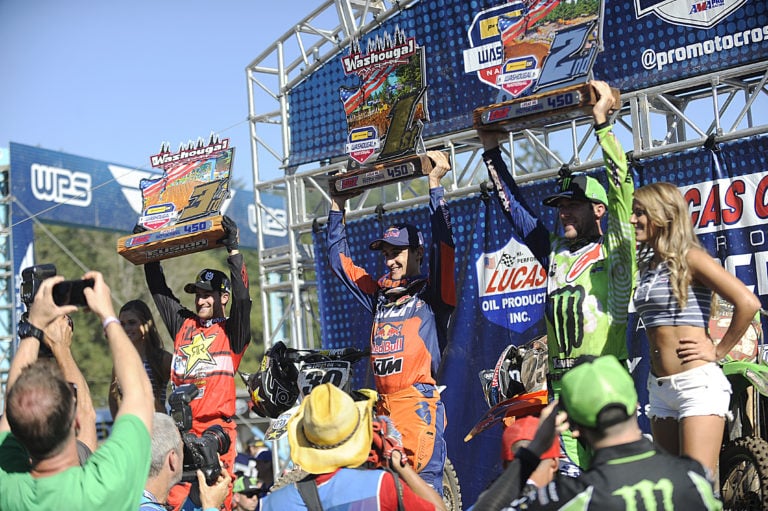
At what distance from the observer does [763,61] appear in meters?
6.92

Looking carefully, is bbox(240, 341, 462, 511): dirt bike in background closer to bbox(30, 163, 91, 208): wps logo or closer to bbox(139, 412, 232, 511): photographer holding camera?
bbox(139, 412, 232, 511): photographer holding camera

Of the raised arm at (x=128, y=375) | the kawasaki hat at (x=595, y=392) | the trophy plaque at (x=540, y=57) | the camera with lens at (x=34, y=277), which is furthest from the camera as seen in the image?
the trophy plaque at (x=540, y=57)

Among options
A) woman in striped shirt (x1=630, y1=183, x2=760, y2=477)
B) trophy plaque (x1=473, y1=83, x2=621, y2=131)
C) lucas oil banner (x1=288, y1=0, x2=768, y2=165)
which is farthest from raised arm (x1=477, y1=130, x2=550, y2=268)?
lucas oil banner (x1=288, y1=0, x2=768, y2=165)

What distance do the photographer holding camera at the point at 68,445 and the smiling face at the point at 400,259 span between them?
300 centimetres

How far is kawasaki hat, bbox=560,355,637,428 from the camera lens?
2.42 meters

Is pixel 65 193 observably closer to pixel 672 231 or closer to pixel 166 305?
pixel 166 305

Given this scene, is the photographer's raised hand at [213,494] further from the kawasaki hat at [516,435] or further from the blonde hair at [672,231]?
the blonde hair at [672,231]

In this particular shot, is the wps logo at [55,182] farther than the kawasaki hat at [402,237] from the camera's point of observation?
Yes

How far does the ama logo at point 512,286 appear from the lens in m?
7.79

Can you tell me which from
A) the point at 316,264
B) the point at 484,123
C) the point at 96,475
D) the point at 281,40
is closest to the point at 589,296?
the point at 484,123

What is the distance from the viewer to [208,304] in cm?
638

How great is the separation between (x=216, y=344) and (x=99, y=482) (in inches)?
143

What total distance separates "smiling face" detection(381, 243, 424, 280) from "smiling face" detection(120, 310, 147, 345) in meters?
2.00

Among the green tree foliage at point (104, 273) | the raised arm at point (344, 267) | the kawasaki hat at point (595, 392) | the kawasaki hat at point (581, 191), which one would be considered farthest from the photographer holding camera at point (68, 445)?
the green tree foliage at point (104, 273)
